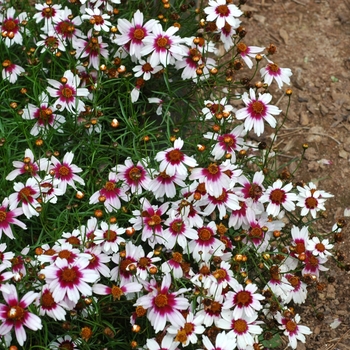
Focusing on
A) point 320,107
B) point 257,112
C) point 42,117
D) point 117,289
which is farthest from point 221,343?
point 320,107

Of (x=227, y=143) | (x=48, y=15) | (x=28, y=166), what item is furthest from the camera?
(x=48, y=15)

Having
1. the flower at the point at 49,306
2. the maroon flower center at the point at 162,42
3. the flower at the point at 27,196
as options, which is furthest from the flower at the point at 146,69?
the flower at the point at 49,306

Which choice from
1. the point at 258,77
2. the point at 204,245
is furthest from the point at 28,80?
the point at 258,77

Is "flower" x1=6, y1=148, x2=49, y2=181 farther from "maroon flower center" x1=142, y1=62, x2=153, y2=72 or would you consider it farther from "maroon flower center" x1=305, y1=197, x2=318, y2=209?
"maroon flower center" x1=305, y1=197, x2=318, y2=209

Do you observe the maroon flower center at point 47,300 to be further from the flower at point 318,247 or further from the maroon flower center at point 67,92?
the flower at point 318,247

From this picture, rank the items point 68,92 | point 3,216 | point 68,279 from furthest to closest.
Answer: point 68,92 → point 3,216 → point 68,279

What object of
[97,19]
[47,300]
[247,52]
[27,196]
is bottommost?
[47,300]

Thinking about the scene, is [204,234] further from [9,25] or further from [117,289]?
[9,25]

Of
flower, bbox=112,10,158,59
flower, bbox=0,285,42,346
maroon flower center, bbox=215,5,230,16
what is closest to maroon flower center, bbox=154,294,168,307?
flower, bbox=0,285,42,346
